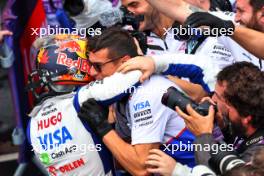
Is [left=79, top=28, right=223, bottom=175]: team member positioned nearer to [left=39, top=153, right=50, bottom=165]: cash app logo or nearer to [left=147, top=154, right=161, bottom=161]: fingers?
[left=147, top=154, right=161, bottom=161]: fingers

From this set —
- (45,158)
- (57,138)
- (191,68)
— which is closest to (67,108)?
(57,138)

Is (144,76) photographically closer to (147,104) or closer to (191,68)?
(147,104)

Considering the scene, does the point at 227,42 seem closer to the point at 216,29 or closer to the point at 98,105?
the point at 216,29

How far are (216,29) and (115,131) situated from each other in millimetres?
762

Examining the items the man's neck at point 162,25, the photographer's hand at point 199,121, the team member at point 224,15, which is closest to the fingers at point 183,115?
the photographer's hand at point 199,121

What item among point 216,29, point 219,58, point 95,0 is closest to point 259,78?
point 216,29

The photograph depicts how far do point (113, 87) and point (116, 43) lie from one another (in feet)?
1.00

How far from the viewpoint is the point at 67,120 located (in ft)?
9.47

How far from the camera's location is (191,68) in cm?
297

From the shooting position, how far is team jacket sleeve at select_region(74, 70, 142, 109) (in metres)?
2.71

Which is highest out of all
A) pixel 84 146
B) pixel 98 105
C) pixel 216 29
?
pixel 216 29

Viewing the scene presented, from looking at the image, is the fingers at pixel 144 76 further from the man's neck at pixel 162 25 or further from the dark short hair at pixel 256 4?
the man's neck at pixel 162 25

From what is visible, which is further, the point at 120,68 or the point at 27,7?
the point at 27,7

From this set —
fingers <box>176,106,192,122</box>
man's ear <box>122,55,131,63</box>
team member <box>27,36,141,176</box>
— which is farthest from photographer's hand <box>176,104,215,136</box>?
man's ear <box>122,55,131,63</box>
